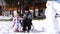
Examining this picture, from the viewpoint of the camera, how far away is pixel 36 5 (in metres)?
4.43

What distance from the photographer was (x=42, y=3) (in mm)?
4309

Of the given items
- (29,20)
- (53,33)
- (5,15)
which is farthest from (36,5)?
(53,33)

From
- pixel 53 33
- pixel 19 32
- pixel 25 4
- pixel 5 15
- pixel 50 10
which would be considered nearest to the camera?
pixel 53 33

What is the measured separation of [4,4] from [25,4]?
0.61 meters

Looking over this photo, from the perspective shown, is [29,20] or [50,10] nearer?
[29,20]

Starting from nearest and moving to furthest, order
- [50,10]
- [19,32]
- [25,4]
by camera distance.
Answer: [19,32] → [50,10] → [25,4]

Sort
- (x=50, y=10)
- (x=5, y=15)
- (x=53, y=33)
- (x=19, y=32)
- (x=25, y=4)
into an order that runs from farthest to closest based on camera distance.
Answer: (x=5, y=15), (x=25, y=4), (x=50, y=10), (x=19, y=32), (x=53, y=33)

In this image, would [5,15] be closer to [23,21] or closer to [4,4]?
[4,4]

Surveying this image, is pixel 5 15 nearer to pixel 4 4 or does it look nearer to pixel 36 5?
pixel 4 4

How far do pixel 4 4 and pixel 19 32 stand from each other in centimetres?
156

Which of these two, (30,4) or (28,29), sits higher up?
(30,4)

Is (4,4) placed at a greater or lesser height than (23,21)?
greater

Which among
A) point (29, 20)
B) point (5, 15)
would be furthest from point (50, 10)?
point (5, 15)

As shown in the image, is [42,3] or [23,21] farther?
[42,3]
